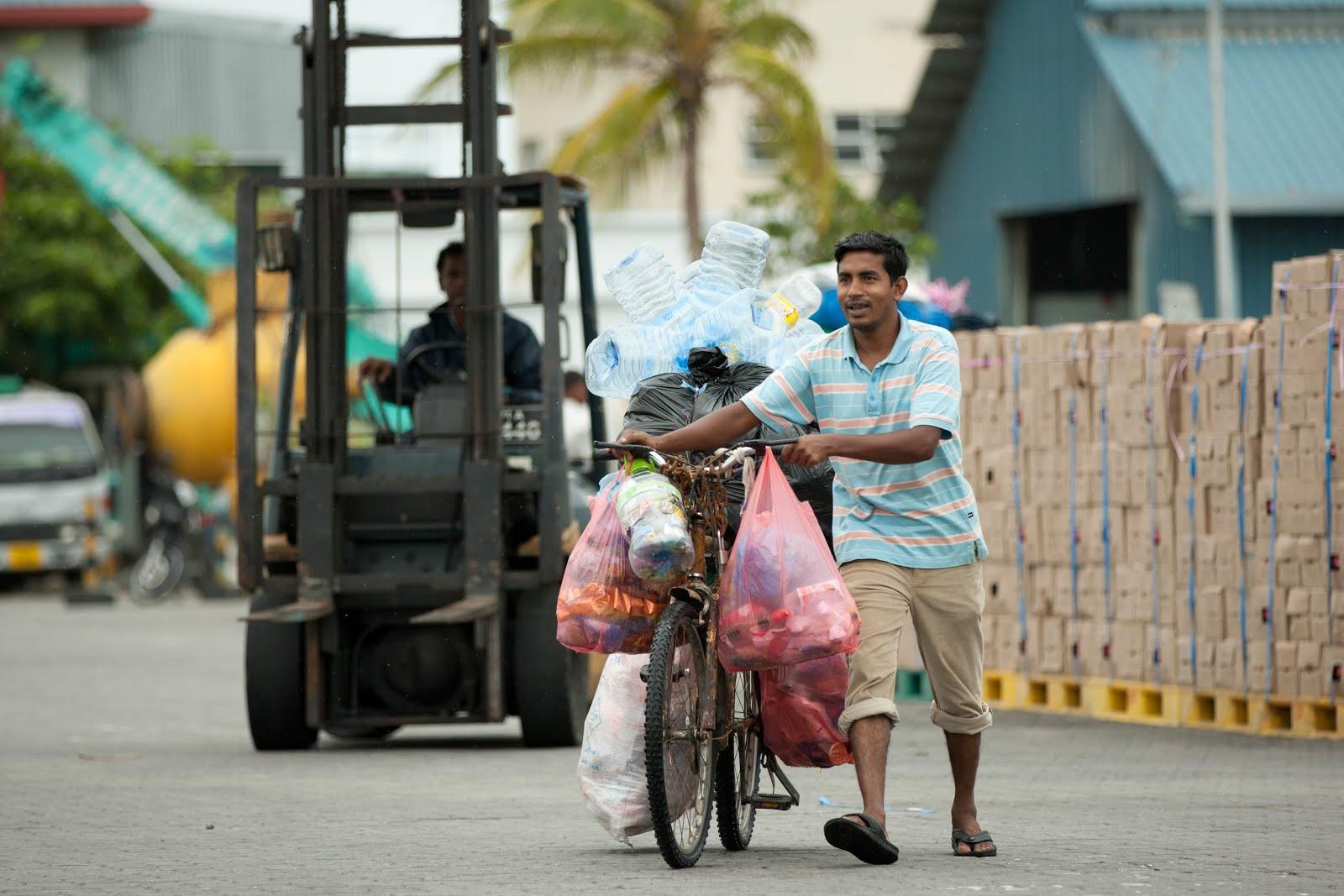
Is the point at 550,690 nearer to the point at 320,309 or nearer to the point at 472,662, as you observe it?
the point at 472,662

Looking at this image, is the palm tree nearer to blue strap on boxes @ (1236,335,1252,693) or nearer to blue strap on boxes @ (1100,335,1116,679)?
blue strap on boxes @ (1100,335,1116,679)

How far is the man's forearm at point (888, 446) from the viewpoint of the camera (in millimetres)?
7199

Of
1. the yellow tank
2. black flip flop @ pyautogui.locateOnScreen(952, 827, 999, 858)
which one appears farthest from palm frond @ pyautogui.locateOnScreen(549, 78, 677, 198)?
black flip flop @ pyautogui.locateOnScreen(952, 827, 999, 858)

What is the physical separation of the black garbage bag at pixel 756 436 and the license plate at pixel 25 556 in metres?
23.4

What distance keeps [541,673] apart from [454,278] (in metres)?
2.04

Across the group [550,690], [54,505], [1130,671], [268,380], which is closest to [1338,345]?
→ [1130,671]

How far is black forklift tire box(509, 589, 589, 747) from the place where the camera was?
1176cm

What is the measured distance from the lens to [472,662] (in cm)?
1180

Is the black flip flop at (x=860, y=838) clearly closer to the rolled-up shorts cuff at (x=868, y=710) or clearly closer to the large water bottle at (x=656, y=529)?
the rolled-up shorts cuff at (x=868, y=710)

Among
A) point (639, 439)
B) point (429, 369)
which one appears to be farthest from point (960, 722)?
point (429, 369)

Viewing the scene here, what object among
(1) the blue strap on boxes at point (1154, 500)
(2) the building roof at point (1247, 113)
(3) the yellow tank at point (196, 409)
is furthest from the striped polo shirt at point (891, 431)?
(3) the yellow tank at point (196, 409)

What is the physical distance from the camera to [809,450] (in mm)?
7195

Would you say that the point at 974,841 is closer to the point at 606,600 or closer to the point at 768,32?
the point at 606,600

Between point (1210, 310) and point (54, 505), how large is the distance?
14699mm
